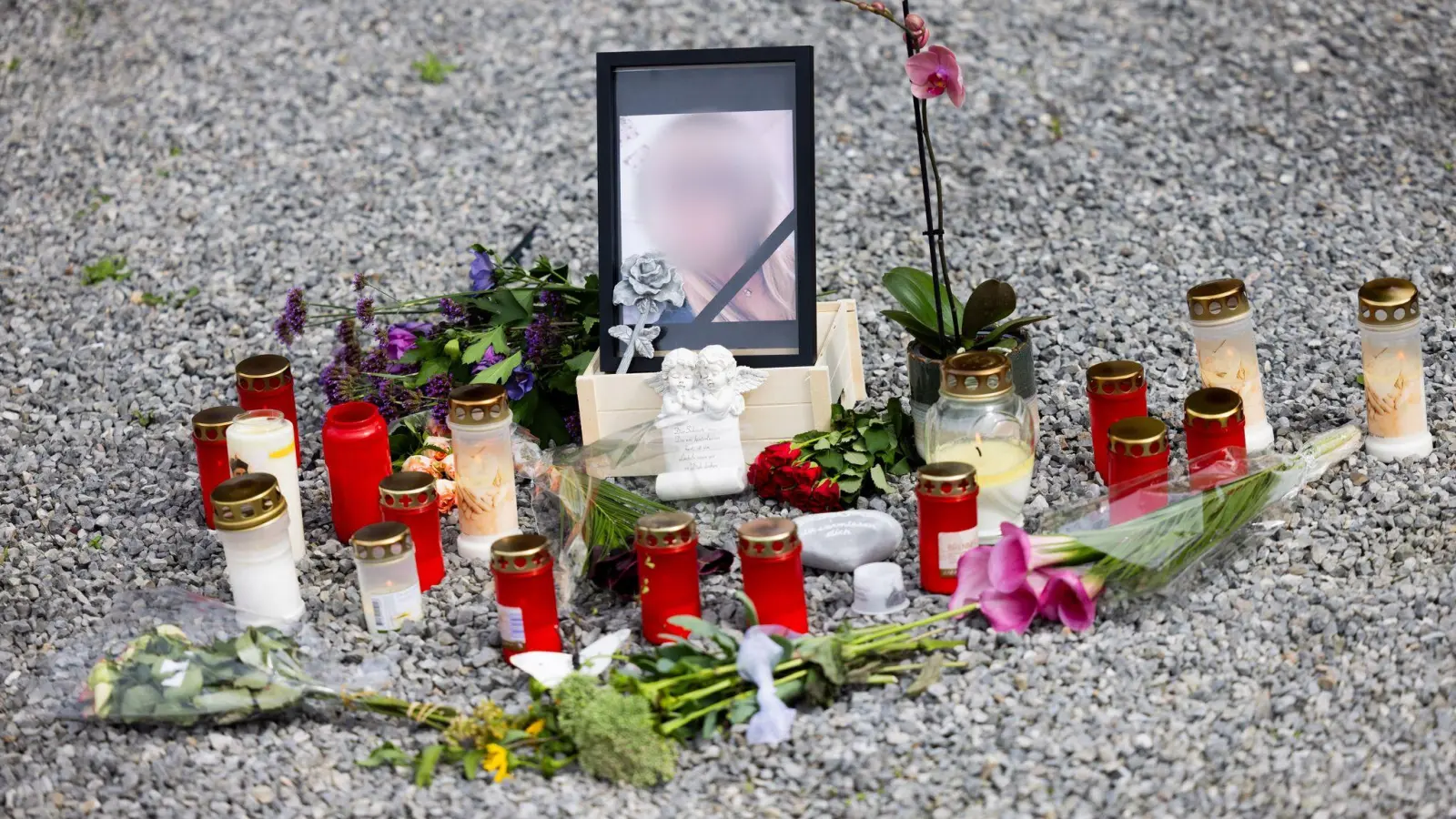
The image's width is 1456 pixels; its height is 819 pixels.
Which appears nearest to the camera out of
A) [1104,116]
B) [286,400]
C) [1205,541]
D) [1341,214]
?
[1205,541]

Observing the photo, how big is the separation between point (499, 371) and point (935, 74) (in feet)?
4.34

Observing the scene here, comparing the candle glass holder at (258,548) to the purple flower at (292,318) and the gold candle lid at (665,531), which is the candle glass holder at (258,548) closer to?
the gold candle lid at (665,531)

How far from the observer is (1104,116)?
5512 mm

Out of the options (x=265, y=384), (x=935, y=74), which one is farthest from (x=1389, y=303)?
(x=265, y=384)

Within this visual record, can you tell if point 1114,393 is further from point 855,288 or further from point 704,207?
point 855,288

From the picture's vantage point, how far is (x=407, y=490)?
124 inches

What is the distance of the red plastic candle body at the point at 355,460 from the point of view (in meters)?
3.40

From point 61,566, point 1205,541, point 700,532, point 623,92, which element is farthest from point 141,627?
point 1205,541

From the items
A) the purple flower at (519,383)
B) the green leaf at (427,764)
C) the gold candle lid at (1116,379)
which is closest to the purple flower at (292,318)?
the purple flower at (519,383)

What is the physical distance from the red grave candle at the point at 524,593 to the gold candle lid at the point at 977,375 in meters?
0.96

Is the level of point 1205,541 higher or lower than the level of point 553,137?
lower

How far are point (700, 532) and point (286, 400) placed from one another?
3.75ft

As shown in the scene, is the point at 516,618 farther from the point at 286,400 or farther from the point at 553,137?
the point at 553,137

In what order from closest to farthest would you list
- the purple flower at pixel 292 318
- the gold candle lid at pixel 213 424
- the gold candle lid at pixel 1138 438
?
the gold candle lid at pixel 1138 438, the gold candle lid at pixel 213 424, the purple flower at pixel 292 318
